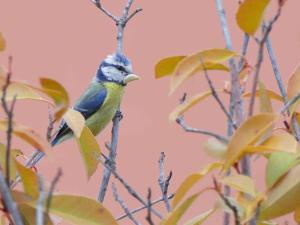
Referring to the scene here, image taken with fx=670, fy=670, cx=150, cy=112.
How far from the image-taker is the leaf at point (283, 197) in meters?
0.82

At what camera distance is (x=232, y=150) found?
0.81m

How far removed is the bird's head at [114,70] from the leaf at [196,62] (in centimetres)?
245

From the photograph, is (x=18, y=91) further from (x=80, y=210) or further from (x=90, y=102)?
(x=90, y=102)

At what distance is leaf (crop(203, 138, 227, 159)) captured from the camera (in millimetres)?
837

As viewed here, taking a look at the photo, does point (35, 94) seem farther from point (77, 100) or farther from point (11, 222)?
point (77, 100)

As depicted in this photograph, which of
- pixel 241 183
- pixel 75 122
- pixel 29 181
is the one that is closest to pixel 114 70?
pixel 75 122

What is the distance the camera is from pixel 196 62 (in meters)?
0.86

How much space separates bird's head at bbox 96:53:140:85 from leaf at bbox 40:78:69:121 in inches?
99.9

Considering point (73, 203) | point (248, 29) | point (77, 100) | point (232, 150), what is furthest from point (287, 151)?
point (77, 100)

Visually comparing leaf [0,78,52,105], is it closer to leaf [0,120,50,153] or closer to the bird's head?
leaf [0,120,50,153]

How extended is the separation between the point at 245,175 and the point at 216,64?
0.17m

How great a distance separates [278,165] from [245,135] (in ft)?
0.27

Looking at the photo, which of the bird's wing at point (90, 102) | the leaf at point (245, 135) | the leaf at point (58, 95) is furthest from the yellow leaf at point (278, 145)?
the bird's wing at point (90, 102)

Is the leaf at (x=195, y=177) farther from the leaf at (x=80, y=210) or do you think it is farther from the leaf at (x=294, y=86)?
the leaf at (x=294, y=86)
